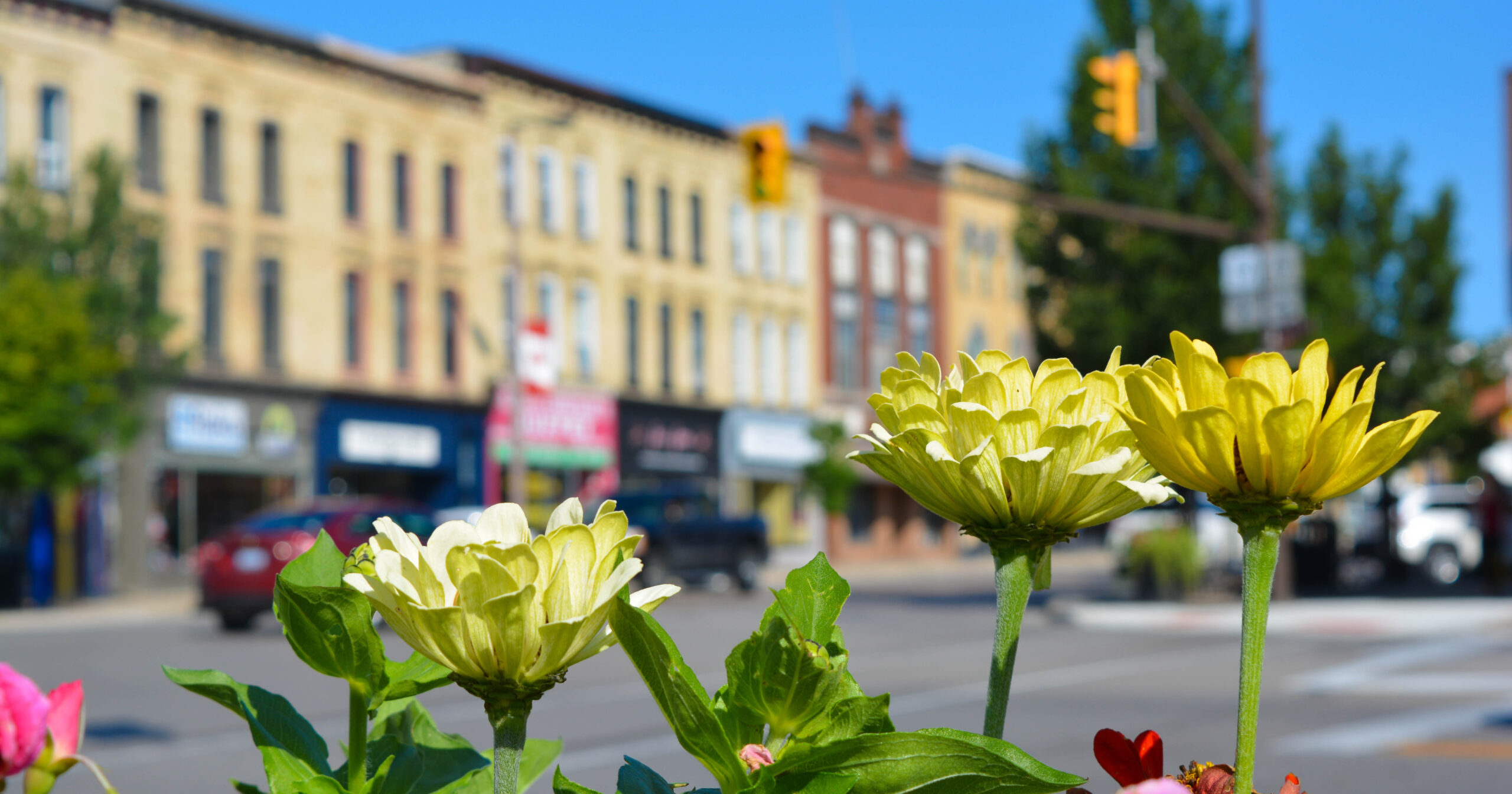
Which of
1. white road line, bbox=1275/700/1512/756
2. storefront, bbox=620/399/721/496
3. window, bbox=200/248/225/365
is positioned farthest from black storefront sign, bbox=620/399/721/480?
white road line, bbox=1275/700/1512/756

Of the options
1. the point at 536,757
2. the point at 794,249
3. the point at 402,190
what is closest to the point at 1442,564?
the point at 794,249

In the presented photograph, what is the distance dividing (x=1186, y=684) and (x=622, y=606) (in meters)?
14.2

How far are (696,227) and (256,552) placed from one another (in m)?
27.0

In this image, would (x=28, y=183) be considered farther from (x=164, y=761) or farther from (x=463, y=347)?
(x=164, y=761)

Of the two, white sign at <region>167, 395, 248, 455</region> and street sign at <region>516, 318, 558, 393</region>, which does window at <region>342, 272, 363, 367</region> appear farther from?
street sign at <region>516, 318, 558, 393</region>

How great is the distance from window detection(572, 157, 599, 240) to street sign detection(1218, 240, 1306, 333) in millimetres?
22630

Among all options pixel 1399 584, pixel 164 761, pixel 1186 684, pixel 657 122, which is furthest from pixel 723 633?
pixel 657 122

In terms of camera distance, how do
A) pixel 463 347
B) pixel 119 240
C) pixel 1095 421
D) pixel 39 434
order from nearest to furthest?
pixel 1095 421, pixel 39 434, pixel 119 240, pixel 463 347

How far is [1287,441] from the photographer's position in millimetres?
868

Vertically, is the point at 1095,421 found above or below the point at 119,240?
below

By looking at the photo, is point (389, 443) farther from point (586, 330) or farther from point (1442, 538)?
point (1442, 538)

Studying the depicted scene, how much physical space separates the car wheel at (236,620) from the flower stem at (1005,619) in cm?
2067

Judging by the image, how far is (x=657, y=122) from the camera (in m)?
44.6

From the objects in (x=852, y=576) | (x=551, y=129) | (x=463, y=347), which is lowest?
(x=852, y=576)
